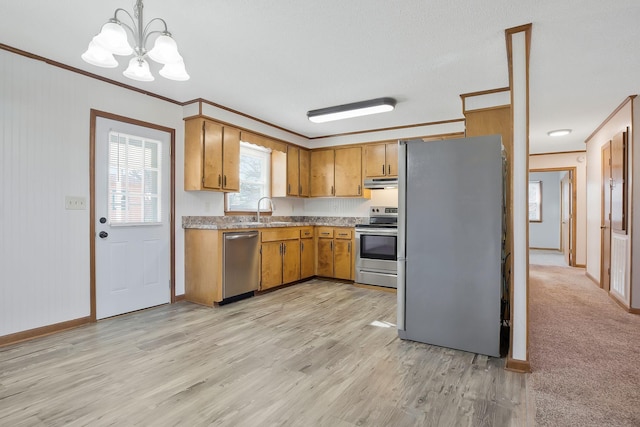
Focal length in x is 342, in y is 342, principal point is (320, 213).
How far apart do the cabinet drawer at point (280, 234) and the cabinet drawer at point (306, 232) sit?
10cm

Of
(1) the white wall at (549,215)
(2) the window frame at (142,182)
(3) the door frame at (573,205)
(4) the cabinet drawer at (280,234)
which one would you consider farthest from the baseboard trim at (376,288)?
(1) the white wall at (549,215)

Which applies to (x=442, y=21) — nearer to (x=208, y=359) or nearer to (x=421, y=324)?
(x=421, y=324)

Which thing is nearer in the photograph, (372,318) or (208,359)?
(208,359)

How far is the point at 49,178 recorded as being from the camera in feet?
10.0

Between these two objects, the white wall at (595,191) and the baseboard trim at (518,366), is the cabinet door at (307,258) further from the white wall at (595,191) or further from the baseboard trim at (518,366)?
the white wall at (595,191)

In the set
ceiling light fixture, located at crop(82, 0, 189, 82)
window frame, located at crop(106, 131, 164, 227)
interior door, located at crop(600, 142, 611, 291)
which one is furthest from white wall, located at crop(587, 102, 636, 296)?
window frame, located at crop(106, 131, 164, 227)

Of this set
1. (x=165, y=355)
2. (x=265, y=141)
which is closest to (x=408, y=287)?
(x=165, y=355)

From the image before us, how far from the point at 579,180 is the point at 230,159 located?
6.90 metres

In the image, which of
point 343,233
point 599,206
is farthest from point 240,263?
point 599,206

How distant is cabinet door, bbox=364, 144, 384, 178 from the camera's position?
534 cm

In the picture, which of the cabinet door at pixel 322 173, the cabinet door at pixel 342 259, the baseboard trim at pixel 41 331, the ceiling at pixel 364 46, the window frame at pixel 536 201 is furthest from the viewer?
the window frame at pixel 536 201

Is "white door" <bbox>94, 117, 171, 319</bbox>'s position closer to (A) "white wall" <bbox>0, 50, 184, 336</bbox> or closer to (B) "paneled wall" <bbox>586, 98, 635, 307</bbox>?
(A) "white wall" <bbox>0, 50, 184, 336</bbox>

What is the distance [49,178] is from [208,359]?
2.17 meters

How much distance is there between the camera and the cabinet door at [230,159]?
4398 mm
